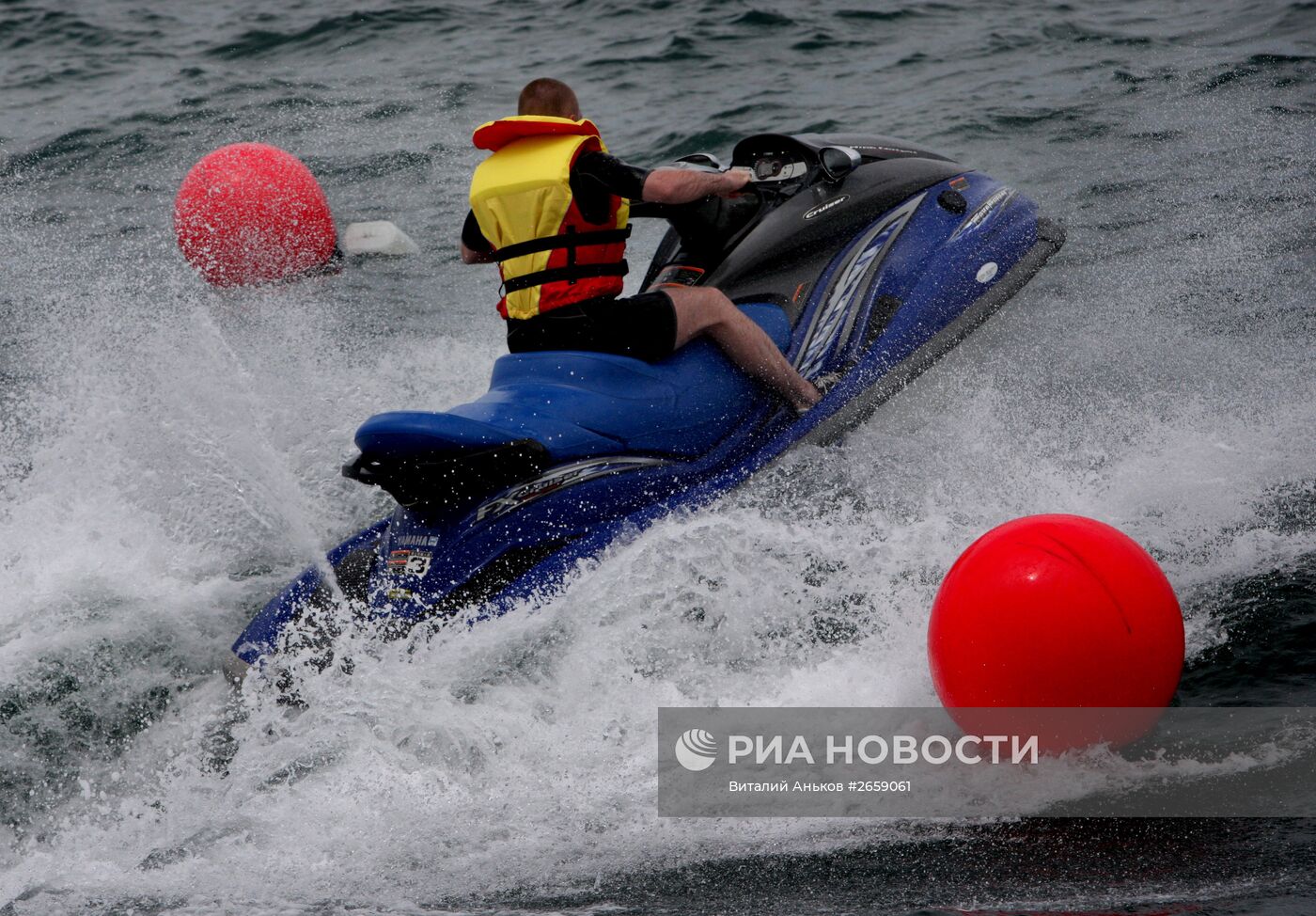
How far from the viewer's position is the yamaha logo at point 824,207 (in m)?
5.20

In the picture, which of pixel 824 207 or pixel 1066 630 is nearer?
pixel 1066 630

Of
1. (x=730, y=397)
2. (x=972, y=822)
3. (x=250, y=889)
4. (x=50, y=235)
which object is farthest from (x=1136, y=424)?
(x=50, y=235)

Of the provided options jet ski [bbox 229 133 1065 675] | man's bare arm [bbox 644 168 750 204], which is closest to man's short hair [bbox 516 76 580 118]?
man's bare arm [bbox 644 168 750 204]

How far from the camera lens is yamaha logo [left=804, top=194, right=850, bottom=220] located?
5199mm

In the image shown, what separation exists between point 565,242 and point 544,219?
0.10 metres

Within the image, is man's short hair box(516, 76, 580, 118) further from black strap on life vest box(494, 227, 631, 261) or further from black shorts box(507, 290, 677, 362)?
black shorts box(507, 290, 677, 362)

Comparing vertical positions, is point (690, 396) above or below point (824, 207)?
below

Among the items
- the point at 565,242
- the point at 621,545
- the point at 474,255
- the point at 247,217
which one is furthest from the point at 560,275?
the point at 247,217

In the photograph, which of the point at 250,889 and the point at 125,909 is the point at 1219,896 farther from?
the point at 125,909

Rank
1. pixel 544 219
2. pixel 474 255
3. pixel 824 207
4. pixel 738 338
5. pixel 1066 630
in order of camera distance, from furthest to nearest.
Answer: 1. pixel 824 207
2. pixel 474 255
3. pixel 738 338
4. pixel 544 219
5. pixel 1066 630

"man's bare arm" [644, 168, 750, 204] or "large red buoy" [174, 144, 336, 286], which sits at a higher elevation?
"man's bare arm" [644, 168, 750, 204]

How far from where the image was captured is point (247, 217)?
7.19m

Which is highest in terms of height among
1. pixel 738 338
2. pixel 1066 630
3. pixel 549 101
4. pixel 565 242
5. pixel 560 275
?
pixel 549 101

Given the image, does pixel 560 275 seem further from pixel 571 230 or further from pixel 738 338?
pixel 738 338
